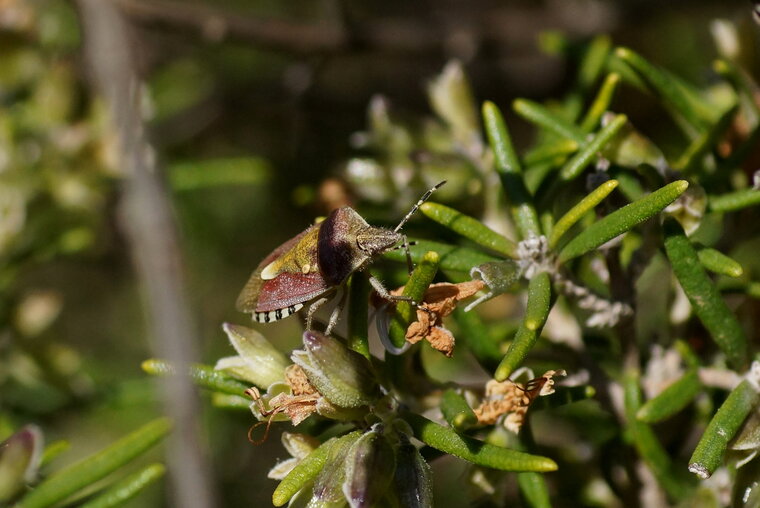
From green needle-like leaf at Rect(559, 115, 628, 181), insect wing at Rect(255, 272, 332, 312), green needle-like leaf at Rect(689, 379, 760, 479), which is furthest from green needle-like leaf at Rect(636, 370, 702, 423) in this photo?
insect wing at Rect(255, 272, 332, 312)

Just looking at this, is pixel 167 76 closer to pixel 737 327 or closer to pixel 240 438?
pixel 240 438

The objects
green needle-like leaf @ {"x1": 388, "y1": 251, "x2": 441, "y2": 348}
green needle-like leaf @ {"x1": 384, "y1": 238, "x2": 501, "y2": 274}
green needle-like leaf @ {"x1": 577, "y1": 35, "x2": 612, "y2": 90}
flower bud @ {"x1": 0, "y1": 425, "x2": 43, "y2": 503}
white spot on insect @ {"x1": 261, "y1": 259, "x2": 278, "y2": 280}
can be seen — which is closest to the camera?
green needle-like leaf @ {"x1": 388, "y1": 251, "x2": 441, "y2": 348}

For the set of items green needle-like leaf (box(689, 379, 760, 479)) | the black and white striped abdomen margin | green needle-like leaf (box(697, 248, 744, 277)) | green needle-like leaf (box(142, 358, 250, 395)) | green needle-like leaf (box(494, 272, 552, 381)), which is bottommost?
green needle-like leaf (box(689, 379, 760, 479))

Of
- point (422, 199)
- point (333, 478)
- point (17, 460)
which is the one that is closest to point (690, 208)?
point (422, 199)

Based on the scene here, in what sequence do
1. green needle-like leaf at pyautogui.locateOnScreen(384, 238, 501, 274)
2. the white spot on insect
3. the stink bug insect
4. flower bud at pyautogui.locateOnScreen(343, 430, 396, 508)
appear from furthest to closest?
the white spot on insect → the stink bug insect → green needle-like leaf at pyautogui.locateOnScreen(384, 238, 501, 274) → flower bud at pyautogui.locateOnScreen(343, 430, 396, 508)

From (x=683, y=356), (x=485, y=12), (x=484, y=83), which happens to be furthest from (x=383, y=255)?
(x=485, y=12)

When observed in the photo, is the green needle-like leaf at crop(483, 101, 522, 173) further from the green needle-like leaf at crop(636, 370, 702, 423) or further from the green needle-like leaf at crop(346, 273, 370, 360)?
the green needle-like leaf at crop(636, 370, 702, 423)

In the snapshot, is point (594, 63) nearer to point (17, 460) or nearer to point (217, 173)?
point (217, 173)
